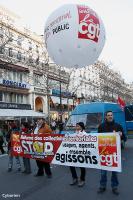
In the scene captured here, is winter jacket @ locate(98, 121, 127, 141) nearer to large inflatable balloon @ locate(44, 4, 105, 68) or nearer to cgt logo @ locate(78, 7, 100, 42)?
large inflatable balloon @ locate(44, 4, 105, 68)

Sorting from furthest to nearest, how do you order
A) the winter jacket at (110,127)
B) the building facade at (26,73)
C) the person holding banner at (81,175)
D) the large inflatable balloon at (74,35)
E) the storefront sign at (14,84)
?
the building facade at (26,73) < the storefront sign at (14,84) < the large inflatable balloon at (74,35) < the person holding banner at (81,175) < the winter jacket at (110,127)

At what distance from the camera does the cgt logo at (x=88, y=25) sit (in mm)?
11742

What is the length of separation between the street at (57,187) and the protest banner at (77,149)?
584 millimetres

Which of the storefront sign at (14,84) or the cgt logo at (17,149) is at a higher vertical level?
the storefront sign at (14,84)

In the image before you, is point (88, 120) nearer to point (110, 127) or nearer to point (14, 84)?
point (110, 127)

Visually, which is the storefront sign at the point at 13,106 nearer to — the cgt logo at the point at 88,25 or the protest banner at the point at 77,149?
the cgt logo at the point at 88,25

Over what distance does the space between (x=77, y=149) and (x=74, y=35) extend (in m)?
4.31

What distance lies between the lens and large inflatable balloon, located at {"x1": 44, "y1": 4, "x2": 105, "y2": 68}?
38.5ft

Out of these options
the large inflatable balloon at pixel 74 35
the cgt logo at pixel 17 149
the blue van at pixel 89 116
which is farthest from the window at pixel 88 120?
the cgt logo at pixel 17 149

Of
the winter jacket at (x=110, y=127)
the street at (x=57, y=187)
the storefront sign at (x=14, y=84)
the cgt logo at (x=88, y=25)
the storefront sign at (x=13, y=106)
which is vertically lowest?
the street at (x=57, y=187)

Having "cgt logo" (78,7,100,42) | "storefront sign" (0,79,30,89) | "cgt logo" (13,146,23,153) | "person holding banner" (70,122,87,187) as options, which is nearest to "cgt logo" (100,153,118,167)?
"person holding banner" (70,122,87,187)

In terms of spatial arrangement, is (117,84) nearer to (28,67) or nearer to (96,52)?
(28,67)

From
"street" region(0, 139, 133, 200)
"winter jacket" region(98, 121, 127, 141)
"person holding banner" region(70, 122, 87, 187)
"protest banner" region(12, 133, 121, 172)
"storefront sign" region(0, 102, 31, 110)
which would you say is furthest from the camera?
"storefront sign" region(0, 102, 31, 110)

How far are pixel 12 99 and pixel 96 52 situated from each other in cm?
3439
